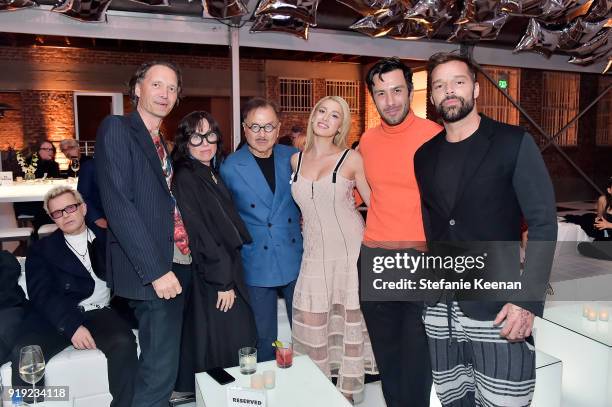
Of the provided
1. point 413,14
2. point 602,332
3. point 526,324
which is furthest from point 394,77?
point 413,14

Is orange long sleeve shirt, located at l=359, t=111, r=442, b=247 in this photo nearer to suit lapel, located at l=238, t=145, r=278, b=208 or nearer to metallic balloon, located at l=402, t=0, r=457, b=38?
suit lapel, located at l=238, t=145, r=278, b=208

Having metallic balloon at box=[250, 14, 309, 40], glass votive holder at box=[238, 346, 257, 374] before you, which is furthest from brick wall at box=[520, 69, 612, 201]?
glass votive holder at box=[238, 346, 257, 374]

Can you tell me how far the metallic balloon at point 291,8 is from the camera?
425 centimetres

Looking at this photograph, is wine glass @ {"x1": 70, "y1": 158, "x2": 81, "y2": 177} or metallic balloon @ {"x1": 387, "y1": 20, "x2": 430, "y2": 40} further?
Answer: wine glass @ {"x1": 70, "y1": 158, "x2": 81, "y2": 177}

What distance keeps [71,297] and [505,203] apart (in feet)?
7.57

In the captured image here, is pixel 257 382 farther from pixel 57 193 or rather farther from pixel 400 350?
pixel 57 193

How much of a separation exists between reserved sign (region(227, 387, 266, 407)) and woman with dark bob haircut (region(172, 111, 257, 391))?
0.60 m

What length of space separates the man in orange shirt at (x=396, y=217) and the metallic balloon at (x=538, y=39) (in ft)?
12.8

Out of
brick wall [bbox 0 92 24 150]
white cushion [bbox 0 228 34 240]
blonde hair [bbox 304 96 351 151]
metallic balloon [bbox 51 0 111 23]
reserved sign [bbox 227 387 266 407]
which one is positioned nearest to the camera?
reserved sign [bbox 227 387 266 407]

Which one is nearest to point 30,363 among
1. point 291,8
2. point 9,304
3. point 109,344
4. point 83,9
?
point 109,344

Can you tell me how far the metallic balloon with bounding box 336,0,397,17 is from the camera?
4367 mm

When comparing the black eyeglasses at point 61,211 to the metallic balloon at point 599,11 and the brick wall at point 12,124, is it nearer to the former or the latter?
the metallic balloon at point 599,11

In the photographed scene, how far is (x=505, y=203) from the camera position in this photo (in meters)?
1.75

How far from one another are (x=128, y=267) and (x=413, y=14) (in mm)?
3667
